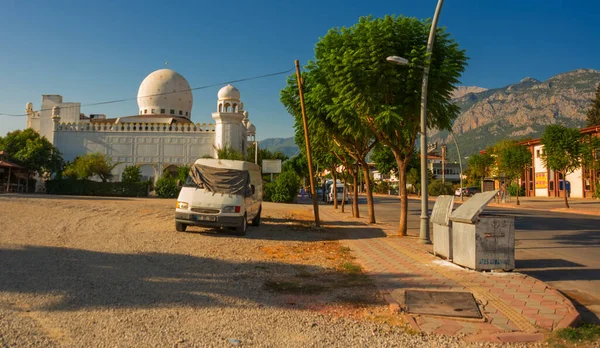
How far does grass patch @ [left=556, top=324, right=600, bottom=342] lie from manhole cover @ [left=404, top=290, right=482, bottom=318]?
81 centimetres

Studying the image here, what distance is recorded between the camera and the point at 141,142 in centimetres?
5353

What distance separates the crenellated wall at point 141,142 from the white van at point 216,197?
132ft

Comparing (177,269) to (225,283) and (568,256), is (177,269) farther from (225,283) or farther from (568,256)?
(568,256)

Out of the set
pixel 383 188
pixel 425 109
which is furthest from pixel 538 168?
pixel 425 109

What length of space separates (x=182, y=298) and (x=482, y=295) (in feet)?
12.8

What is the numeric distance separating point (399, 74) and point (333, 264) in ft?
19.4

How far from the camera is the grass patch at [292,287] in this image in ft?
19.5

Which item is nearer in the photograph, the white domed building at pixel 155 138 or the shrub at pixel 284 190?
the shrub at pixel 284 190

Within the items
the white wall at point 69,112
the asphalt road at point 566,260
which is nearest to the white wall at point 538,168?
the asphalt road at point 566,260

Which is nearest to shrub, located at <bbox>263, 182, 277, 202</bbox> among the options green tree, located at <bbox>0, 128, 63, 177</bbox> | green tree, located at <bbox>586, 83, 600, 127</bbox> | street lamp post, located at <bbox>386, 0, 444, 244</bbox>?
green tree, located at <bbox>0, 128, 63, 177</bbox>

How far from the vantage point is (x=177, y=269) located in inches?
279

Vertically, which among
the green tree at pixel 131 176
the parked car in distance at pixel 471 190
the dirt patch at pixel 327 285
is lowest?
the dirt patch at pixel 327 285

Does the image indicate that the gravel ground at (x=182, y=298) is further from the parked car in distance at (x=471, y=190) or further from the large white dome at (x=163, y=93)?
the parked car in distance at (x=471, y=190)

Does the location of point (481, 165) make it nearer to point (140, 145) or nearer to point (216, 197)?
point (140, 145)
